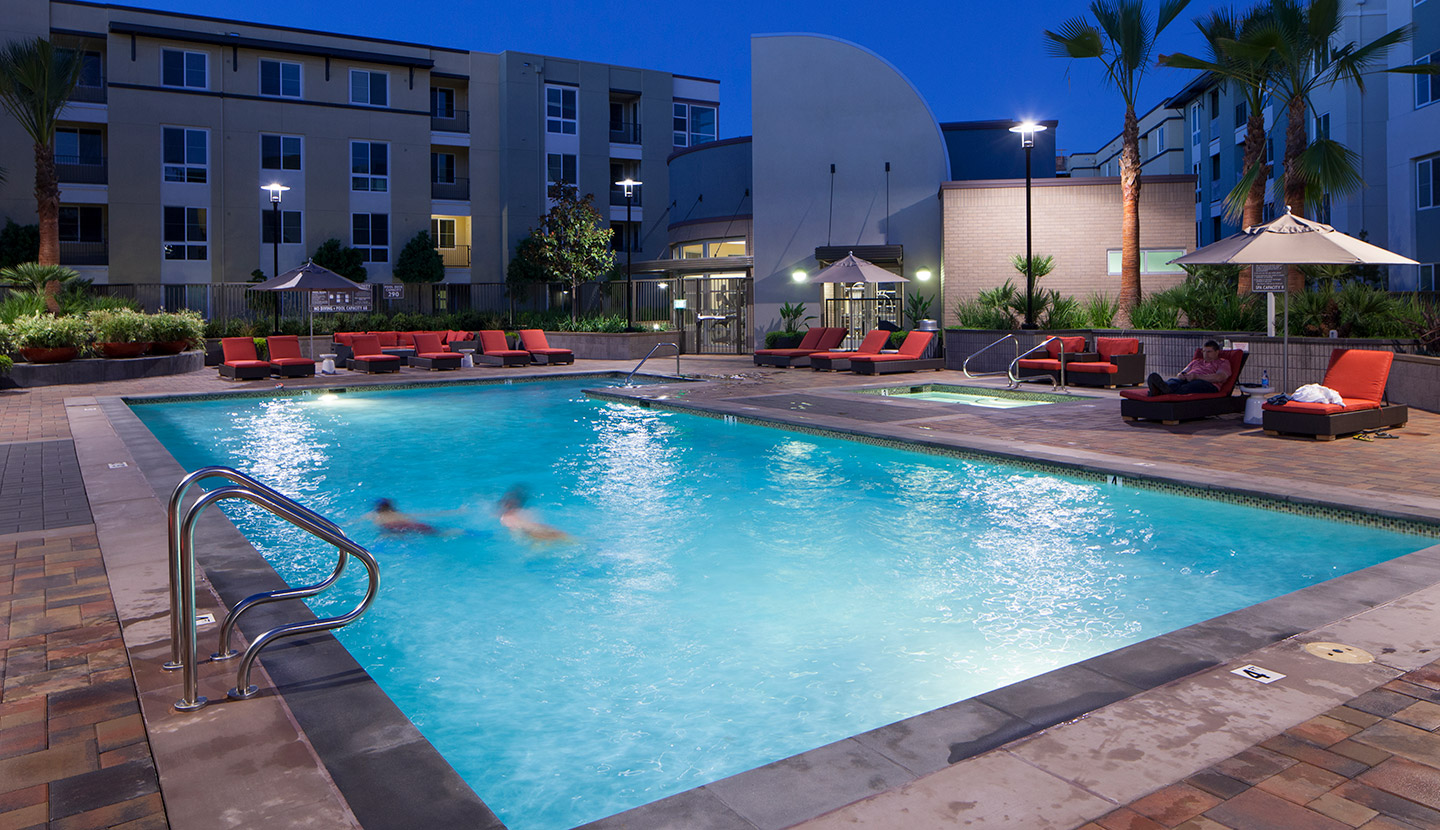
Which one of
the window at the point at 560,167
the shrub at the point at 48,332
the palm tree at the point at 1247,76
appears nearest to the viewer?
the palm tree at the point at 1247,76

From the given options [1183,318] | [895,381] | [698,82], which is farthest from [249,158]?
[1183,318]

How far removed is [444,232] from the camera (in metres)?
38.7

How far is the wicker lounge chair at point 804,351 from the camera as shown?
22.0m

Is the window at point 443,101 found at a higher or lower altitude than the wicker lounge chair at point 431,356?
higher

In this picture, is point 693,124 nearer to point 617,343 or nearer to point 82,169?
point 617,343

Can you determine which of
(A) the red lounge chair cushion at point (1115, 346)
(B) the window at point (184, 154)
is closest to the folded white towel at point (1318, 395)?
(A) the red lounge chair cushion at point (1115, 346)

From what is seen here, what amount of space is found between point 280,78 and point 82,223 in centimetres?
807

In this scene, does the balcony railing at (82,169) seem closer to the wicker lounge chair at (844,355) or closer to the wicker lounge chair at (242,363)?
the wicker lounge chair at (242,363)

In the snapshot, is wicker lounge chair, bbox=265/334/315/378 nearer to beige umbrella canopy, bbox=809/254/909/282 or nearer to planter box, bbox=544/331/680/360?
planter box, bbox=544/331/680/360

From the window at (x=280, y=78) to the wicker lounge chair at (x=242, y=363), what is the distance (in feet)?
59.1

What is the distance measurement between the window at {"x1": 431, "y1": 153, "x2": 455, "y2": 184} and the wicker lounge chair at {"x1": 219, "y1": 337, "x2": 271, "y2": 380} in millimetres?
20358

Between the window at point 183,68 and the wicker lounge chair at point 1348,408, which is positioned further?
the window at point 183,68

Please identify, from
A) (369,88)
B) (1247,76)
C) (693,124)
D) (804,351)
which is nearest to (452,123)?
(369,88)

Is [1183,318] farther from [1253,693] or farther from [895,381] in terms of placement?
[1253,693]
